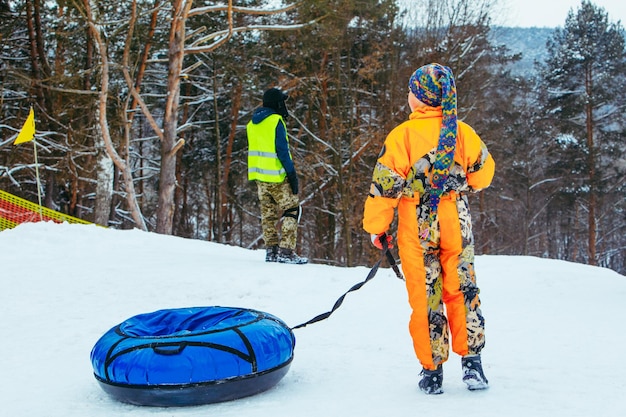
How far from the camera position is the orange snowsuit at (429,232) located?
3.11 metres

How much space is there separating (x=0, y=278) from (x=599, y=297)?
6026mm

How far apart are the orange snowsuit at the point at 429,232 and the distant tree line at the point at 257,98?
34.1 feet

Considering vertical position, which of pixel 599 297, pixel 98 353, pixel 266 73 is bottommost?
pixel 599 297

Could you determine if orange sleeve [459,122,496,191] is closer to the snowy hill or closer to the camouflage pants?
the snowy hill

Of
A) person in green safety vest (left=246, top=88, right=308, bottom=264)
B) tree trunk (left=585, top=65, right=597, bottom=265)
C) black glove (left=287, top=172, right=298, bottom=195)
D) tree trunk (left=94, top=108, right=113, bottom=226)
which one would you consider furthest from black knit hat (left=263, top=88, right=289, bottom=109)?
tree trunk (left=585, top=65, right=597, bottom=265)

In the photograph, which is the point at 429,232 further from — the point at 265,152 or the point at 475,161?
the point at 265,152

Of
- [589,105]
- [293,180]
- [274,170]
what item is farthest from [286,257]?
[589,105]

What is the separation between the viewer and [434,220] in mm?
3092

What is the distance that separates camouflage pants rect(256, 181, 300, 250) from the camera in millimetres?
7164

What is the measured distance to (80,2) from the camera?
1330 cm

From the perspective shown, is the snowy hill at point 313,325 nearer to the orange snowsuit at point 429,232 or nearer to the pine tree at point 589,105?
the orange snowsuit at point 429,232

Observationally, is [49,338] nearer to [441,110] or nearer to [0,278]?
[0,278]

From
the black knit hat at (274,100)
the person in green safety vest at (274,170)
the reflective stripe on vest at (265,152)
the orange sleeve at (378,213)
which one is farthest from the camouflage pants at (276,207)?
the orange sleeve at (378,213)

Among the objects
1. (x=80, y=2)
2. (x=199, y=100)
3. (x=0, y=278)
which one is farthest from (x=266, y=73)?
(x=0, y=278)
